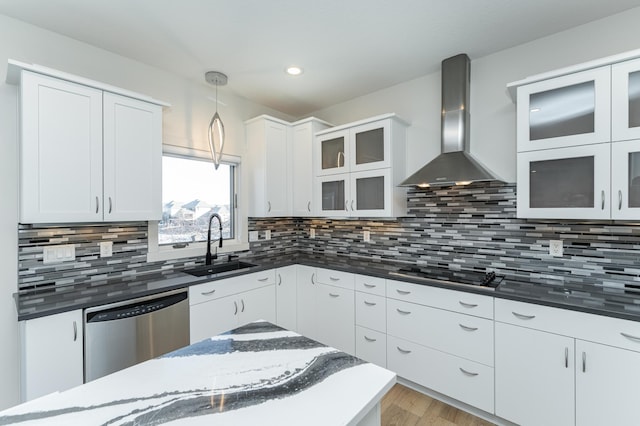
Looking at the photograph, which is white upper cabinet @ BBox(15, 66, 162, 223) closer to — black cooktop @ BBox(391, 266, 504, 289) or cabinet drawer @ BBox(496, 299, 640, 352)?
black cooktop @ BBox(391, 266, 504, 289)

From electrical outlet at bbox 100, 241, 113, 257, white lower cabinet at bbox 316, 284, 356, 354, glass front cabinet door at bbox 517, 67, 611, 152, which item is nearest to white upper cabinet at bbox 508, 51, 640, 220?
glass front cabinet door at bbox 517, 67, 611, 152

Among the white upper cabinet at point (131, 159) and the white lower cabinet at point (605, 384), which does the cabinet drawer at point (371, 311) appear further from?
the white upper cabinet at point (131, 159)

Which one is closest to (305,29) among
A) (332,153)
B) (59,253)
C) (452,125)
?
(332,153)

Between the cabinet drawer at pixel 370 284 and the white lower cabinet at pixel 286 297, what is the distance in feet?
2.46

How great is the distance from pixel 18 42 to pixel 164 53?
860mm

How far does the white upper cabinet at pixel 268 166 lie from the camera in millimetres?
3123

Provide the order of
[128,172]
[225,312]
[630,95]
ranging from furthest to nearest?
→ 1. [225,312]
2. [128,172]
3. [630,95]

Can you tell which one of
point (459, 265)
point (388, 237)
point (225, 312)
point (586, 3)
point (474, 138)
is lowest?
point (225, 312)

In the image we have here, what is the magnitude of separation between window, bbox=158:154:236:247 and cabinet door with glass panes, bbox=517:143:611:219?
2652mm

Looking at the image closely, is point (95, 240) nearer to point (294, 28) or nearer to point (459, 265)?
point (294, 28)

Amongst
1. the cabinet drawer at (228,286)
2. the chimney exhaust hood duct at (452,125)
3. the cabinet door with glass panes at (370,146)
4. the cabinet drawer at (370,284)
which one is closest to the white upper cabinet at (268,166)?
the cabinet drawer at (228,286)

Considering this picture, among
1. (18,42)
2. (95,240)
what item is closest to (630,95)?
(95,240)

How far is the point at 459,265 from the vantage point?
260 centimetres

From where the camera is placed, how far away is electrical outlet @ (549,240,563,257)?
2.13m
